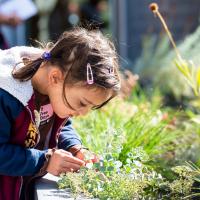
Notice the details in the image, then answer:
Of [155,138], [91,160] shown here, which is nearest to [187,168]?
[91,160]

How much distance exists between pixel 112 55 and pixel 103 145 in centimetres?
95

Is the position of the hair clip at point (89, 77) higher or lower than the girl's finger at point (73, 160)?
higher

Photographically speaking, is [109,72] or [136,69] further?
[136,69]

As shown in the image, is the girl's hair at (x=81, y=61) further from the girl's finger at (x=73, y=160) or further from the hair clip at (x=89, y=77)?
the girl's finger at (x=73, y=160)

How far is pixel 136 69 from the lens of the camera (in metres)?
6.85

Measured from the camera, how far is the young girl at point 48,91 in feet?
9.32

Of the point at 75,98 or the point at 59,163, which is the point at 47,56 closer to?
the point at 75,98

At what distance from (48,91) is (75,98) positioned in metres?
0.17

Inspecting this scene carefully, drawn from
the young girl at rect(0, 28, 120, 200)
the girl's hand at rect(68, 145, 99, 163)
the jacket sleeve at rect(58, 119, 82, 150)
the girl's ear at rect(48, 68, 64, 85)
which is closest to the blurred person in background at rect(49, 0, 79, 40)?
the jacket sleeve at rect(58, 119, 82, 150)

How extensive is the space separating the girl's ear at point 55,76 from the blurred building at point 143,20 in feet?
16.7

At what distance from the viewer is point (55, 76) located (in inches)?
113

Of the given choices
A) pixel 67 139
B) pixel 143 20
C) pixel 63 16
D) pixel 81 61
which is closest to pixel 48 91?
pixel 81 61

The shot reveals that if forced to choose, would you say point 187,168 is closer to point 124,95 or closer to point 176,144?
point 176,144

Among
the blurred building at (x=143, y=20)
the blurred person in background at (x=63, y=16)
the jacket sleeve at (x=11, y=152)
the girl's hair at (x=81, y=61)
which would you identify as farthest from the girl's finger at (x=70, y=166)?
the blurred person in background at (x=63, y=16)
